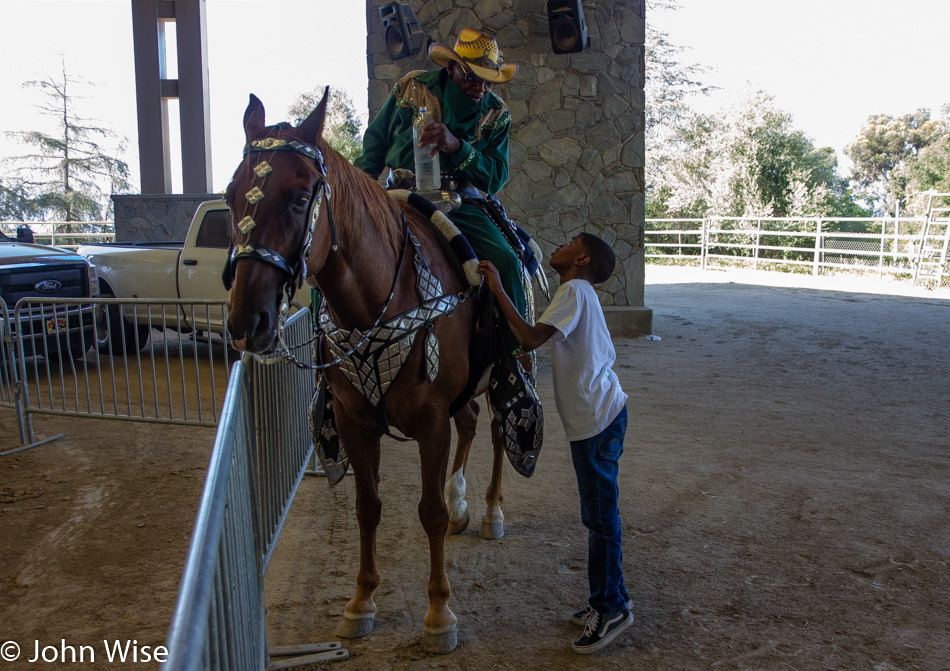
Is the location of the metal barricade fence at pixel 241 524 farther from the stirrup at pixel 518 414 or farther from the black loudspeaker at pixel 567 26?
the black loudspeaker at pixel 567 26

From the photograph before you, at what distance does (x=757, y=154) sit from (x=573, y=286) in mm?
26105

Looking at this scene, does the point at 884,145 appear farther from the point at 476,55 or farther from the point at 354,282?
the point at 354,282

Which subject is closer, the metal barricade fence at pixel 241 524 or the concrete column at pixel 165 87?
the metal barricade fence at pixel 241 524

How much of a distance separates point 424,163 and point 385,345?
97 cm

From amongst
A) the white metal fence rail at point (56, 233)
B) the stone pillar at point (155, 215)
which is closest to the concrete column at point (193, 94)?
the stone pillar at point (155, 215)

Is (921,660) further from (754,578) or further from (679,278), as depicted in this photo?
(679,278)

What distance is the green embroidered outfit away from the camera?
10.3 ft

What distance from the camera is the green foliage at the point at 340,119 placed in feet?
94.0

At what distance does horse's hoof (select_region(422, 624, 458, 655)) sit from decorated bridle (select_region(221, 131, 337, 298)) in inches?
57.0

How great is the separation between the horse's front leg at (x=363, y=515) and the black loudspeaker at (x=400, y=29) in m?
7.63

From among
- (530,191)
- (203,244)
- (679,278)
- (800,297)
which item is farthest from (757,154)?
(203,244)

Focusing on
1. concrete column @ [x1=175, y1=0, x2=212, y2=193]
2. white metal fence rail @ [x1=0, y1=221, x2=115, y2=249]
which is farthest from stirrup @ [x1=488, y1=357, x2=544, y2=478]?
white metal fence rail @ [x1=0, y1=221, x2=115, y2=249]

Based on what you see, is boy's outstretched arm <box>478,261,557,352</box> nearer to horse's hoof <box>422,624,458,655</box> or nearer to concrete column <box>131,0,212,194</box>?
horse's hoof <box>422,624,458,655</box>

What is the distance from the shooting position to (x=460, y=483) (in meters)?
3.80
